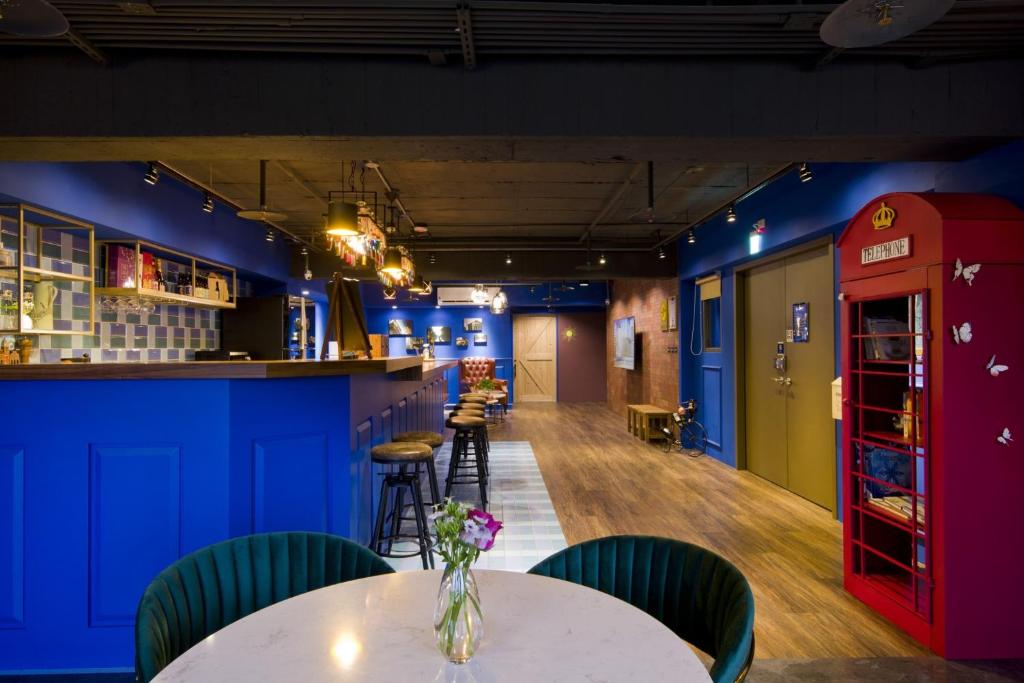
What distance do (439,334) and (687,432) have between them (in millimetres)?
7626

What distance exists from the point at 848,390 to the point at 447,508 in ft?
10.0

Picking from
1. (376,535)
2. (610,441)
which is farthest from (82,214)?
(610,441)

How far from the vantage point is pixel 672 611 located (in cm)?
171

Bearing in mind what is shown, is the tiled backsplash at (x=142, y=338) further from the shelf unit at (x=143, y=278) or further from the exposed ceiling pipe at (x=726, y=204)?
the exposed ceiling pipe at (x=726, y=204)

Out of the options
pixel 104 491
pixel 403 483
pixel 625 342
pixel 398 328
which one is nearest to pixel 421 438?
pixel 403 483

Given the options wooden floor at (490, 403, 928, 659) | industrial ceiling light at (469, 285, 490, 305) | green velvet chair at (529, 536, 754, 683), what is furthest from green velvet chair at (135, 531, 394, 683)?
industrial ceiling light at (469, 285, 490, 305)

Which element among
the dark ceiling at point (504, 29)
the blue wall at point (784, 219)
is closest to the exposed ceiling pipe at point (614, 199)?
the blue wall at point (784, 219)

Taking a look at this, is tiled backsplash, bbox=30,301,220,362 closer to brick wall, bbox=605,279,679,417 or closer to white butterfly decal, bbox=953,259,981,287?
white butterfly decal, bbox=953,259,981,287

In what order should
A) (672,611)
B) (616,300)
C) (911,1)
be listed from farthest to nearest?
(616,300) → (911,1) → (672,611)

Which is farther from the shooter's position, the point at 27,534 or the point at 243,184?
the point at 243,184

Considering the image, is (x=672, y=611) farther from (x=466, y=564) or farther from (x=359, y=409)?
(x=359, y=409)

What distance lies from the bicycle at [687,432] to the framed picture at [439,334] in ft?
23.8

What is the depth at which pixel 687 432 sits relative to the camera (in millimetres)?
8273

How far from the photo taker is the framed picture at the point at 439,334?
14391 mm
